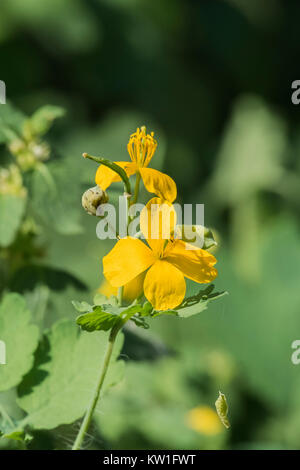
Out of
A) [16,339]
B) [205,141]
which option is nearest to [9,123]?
[16,339]

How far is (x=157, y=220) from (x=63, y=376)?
238mm

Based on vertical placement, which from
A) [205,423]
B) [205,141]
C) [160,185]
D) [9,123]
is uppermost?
[205,141]

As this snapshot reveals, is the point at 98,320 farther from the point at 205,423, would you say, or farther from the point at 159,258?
the point at 205,423

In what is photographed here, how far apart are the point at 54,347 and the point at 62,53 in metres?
2.28

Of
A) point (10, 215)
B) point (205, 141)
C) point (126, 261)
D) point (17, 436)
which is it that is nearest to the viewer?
point (126, 261)

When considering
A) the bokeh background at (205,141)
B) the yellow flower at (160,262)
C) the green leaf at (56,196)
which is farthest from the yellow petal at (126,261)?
the bokeh background at (205,141)

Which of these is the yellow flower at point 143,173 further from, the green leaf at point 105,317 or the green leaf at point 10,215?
the green leaf at point 10,215

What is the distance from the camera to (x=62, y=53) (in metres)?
2.83

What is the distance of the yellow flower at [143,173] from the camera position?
56 centimetres

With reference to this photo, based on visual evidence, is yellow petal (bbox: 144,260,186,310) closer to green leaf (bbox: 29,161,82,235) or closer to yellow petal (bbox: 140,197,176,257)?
yellow petal (bbox: 140,197,176,257)

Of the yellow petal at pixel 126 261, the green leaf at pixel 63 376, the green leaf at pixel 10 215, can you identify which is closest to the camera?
the yellow petal at pixel 126 261

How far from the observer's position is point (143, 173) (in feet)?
1.88

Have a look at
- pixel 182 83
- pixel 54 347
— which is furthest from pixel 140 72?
pixel 54 347
